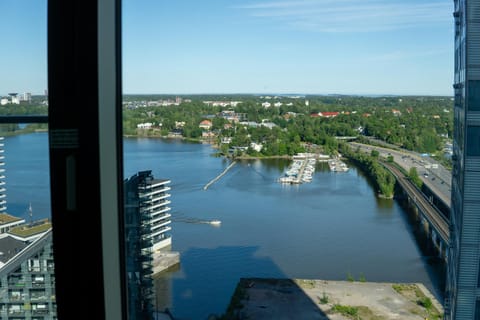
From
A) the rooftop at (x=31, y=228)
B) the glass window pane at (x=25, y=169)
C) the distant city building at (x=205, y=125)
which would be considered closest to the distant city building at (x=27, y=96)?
the glass window pane at (x=25, y=169)

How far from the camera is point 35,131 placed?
695mm

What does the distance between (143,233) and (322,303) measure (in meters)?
0.88

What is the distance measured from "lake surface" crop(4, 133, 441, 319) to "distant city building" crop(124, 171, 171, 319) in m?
0.04

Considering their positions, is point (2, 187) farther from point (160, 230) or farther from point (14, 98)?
point (160, 230)

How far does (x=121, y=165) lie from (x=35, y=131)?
15 cm

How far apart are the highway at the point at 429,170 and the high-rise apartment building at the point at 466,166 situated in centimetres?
6

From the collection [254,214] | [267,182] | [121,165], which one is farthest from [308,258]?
[121,165]

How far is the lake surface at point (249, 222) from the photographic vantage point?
2.54ft

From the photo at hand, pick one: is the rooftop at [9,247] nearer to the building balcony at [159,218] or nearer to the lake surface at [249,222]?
the lake surface at [249,222]

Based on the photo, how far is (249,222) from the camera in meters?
2.46

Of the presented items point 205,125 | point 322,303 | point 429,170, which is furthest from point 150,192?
point 322,303

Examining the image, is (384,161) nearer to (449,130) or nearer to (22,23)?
(449,130)

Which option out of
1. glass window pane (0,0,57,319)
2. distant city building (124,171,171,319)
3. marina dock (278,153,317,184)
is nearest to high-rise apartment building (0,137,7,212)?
glass window pane (0,0,57,319)

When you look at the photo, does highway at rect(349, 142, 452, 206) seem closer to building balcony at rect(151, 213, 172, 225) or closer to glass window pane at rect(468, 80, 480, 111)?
glass window pane at rect(468, 80, 480, 111)
